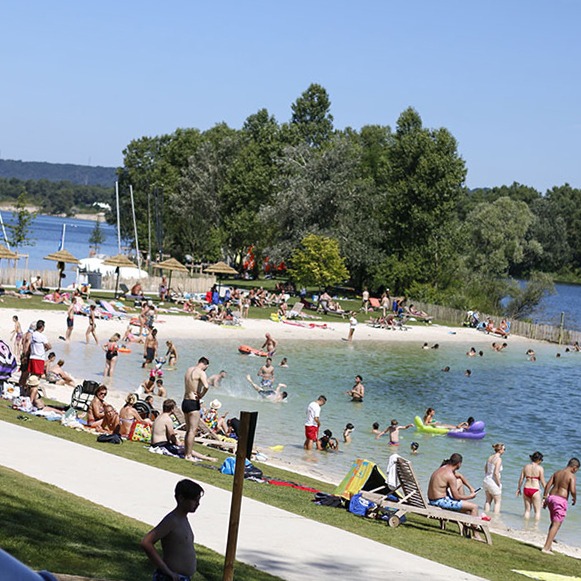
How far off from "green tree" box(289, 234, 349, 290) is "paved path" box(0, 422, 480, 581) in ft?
147

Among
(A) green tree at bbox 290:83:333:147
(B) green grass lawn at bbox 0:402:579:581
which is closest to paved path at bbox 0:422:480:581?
(B) green grass lawn at bbox 0:402:579:581

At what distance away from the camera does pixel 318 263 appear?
2356 inches

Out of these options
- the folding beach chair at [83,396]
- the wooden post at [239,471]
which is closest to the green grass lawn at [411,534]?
the folding beach chair at [83,396]

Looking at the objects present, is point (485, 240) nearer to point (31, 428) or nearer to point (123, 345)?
point (123, 345)

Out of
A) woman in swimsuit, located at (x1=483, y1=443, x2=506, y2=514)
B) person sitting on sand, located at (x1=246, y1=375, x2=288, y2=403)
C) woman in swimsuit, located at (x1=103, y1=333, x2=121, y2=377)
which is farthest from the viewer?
person sitting on sand, located at (x1=246, y1=375, x2=288, y2=403)

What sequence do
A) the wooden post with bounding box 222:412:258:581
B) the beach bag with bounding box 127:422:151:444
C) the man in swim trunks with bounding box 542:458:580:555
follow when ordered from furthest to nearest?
the beach bag with bounding box 127:422:151:444 < the man in swim trunks with bounding box 542:458:580:555 < the wooden post with bounding box 222:412:258:581

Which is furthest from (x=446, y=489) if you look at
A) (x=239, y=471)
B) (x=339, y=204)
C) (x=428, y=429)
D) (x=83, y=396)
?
(x=339, y=204)

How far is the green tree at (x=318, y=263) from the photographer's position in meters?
59.7

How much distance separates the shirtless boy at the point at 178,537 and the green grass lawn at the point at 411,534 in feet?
18.7

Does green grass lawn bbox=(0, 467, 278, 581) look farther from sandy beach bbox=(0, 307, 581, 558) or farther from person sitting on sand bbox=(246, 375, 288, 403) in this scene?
person sitting on sand bbox=(246, 375, 288, 403)

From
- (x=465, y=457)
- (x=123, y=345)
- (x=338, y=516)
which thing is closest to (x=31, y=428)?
(x=338, y=516)

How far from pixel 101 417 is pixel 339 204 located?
4673 centimetres

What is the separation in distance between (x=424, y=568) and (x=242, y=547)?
2.14 metres

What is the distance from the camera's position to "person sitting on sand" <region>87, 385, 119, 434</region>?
17922 mm
